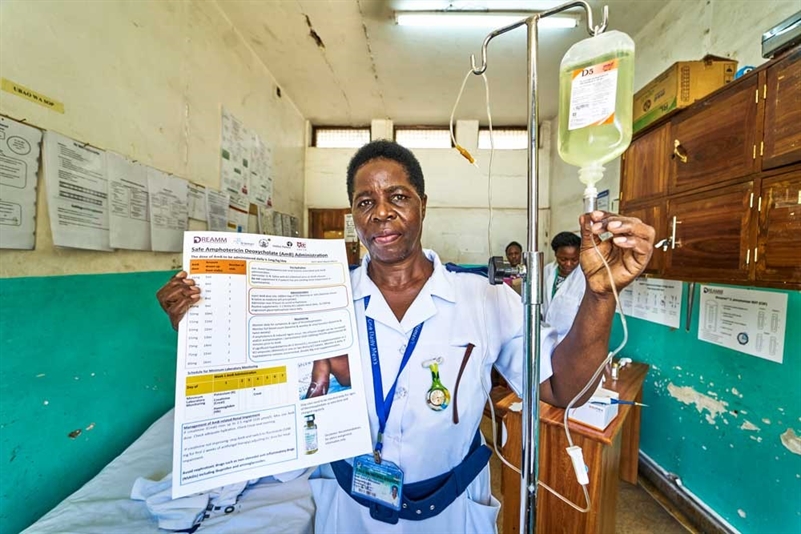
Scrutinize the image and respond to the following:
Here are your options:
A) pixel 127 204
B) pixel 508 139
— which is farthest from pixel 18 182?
pixel 508 139

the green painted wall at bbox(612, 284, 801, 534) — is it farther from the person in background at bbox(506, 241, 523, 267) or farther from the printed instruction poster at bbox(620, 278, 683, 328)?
the person in background at bbox(506, 241, 523, 267)

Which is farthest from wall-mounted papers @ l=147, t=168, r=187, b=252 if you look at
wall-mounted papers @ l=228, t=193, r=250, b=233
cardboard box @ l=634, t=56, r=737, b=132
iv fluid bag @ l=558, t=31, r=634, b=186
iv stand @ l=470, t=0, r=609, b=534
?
cardboard box @ l=634, t=56, r=737, b=132

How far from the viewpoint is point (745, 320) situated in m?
1.53

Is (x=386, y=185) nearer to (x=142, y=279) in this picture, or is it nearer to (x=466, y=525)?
(x=466, y=525)

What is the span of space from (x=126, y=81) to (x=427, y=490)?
203cm

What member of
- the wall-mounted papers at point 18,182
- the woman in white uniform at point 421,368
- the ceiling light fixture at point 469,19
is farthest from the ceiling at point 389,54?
the woman in white uniform at point 421,368

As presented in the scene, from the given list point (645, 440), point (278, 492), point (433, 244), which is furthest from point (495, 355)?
point (433, 244)

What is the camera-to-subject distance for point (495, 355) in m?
0.85

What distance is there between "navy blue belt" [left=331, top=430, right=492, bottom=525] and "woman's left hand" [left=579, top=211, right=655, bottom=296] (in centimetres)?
55

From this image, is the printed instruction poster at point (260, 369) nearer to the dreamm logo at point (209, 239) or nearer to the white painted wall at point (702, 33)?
the dreamm logo at point (209, 239)

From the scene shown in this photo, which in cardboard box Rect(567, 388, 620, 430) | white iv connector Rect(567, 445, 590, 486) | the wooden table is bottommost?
the wooden table

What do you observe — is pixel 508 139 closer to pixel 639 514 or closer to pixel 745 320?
pixel 745 320

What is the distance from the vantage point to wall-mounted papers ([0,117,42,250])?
0.98m

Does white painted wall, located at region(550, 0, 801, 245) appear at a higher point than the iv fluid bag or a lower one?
higher
